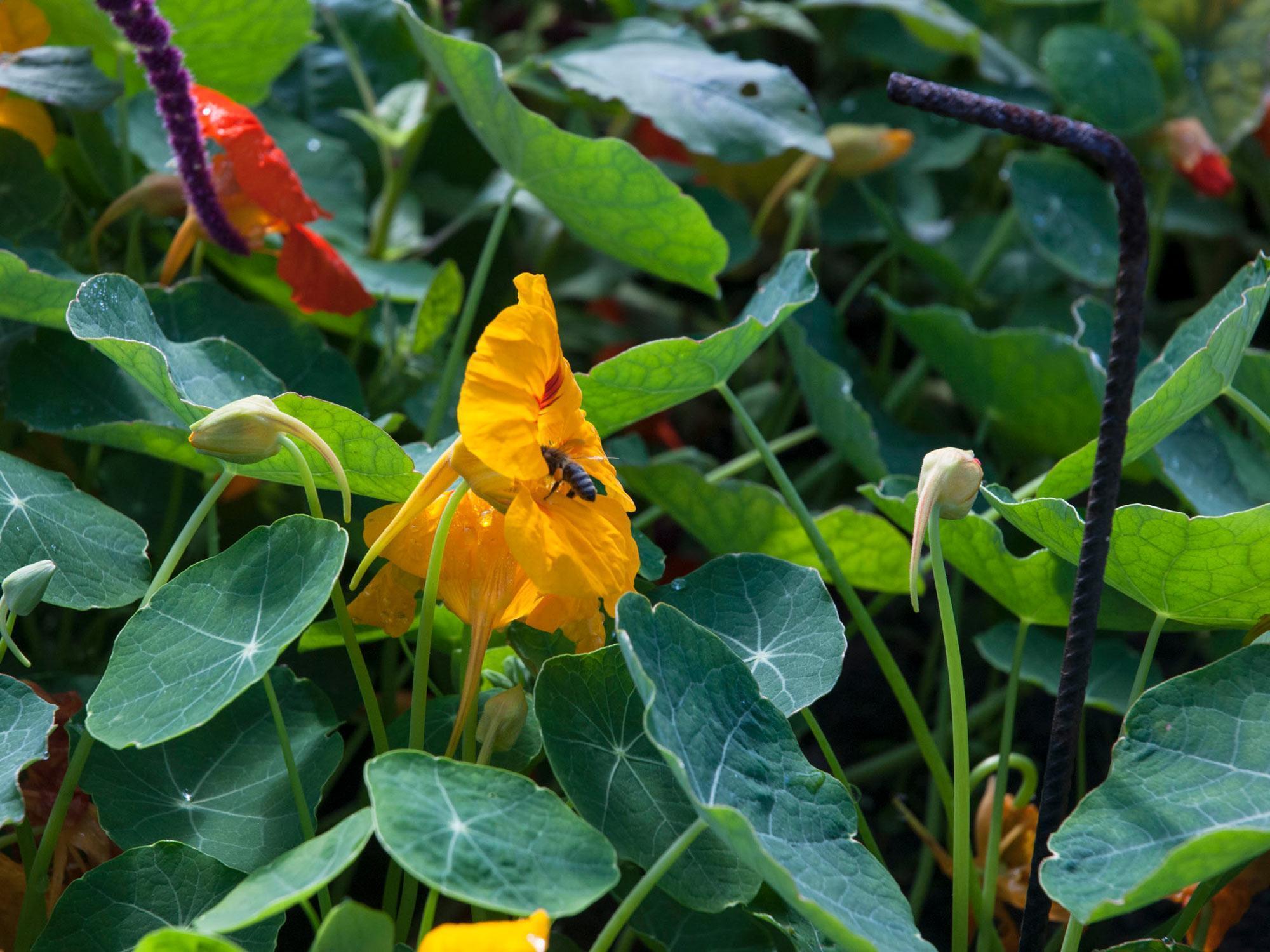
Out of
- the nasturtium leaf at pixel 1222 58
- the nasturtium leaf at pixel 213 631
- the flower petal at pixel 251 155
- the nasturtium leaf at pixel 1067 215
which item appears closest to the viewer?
the nasturtium leaf at pixel 213 631

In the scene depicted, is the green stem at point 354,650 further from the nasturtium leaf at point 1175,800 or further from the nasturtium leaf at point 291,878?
the nasturtium leaf at point 1175,800

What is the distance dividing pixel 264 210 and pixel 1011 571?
0.61 m

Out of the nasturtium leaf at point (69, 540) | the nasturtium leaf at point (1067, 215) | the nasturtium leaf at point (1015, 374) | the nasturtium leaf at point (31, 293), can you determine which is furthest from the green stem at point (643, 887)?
the nasturtium leaf at point (1067, 215)

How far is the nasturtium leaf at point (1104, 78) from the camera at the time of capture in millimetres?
1328

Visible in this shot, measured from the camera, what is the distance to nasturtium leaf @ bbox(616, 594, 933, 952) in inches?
19.6

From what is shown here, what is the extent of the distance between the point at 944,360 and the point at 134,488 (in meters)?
0.76

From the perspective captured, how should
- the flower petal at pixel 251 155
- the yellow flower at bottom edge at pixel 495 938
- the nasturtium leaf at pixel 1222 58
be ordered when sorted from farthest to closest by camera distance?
the nasturtium leaf at pixel 1222 58, the flower petal at pixel 251 155, the yellow flower at bottom edge at pixel 495 938

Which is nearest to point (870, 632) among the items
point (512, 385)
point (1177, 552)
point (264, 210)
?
point (1177, 552)

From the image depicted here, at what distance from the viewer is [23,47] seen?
3.02 feet

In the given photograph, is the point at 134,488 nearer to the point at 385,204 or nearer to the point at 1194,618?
the point at 385,204

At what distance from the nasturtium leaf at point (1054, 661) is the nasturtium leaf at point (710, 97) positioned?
0.46m

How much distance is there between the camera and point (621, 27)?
1204 mm

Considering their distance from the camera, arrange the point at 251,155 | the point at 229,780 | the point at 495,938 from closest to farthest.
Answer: the point at 495,938, the point at 229,780, the point at 251,155

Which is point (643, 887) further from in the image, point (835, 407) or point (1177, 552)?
point (835, 407)
